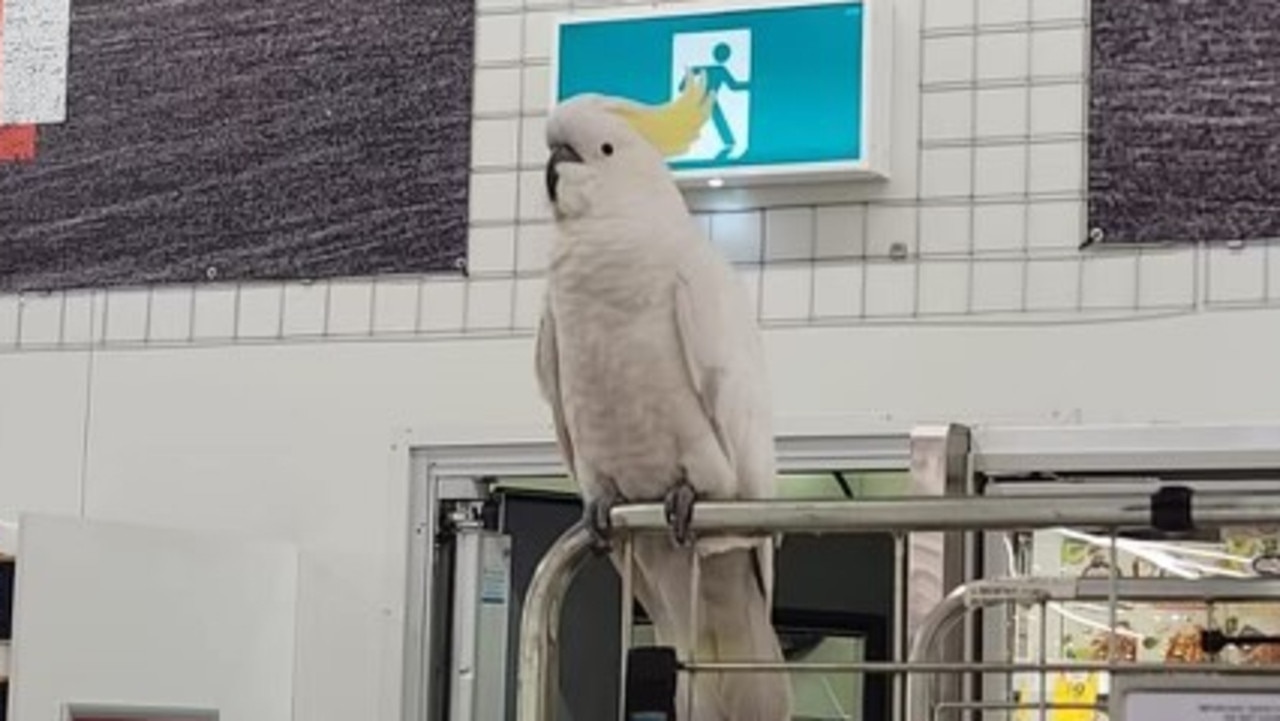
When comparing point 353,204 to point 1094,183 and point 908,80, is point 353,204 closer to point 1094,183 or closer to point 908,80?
point 908,80

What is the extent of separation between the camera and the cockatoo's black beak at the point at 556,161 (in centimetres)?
281

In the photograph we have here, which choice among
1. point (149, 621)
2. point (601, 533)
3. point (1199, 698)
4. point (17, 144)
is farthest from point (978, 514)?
point (17, 144)

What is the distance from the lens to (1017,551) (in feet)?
9.44

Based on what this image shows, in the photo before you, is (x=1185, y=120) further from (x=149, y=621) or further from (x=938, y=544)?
(x=149, y=621)

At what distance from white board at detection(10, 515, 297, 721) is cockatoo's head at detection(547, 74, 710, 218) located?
1201mm

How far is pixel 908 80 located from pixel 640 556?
177cm

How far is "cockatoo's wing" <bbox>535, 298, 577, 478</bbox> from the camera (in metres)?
2.87

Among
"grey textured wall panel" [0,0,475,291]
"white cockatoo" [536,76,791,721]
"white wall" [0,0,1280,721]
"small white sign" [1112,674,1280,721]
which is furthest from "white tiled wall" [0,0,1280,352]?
"small white sign" [1112,674,1280,721]

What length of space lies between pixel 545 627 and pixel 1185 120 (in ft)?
7.66

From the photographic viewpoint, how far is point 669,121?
2.85 metres

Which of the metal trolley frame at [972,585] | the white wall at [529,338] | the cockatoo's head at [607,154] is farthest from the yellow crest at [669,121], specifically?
the white wall at [529,338]

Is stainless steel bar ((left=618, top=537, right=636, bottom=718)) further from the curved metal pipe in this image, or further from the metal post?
the metal post

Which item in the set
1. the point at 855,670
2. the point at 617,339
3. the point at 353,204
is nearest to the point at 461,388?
the point at 353,204

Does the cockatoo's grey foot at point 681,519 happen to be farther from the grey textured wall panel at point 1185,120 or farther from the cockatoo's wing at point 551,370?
the grey textured wall panel at point 1185,120
